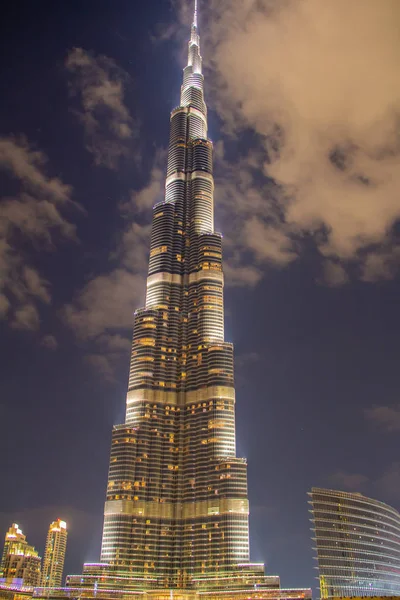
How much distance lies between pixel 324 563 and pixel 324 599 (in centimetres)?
1323

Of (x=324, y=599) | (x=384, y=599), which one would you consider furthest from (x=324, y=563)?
(x=384, y=599)

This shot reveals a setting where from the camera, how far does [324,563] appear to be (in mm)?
198000

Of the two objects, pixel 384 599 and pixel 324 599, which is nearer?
pixel 384 599

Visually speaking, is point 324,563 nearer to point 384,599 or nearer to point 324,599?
point 324,599

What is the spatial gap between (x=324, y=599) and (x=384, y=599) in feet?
126

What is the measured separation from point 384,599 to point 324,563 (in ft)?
150

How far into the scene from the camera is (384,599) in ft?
505

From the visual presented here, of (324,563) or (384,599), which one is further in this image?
(324,563)

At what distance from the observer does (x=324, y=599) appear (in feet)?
613
